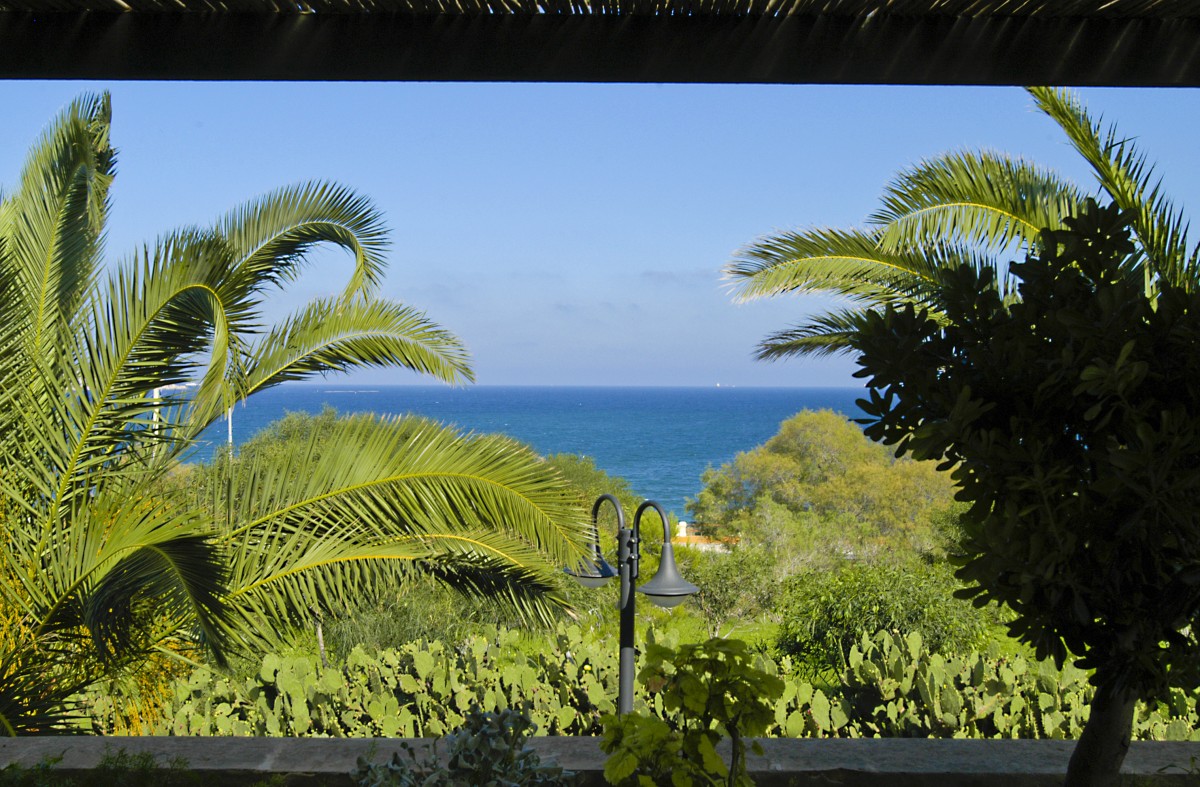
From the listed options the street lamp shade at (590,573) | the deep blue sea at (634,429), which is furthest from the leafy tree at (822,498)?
the street lamp shade at (590,573)

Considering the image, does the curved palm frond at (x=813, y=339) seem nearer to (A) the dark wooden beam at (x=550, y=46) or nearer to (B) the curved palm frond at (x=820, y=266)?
(B) the curved palm frond at (x=820, y=266)

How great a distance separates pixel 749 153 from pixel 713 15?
394ft

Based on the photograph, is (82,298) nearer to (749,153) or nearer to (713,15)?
(713,15)

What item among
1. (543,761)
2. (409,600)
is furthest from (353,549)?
(409,600)

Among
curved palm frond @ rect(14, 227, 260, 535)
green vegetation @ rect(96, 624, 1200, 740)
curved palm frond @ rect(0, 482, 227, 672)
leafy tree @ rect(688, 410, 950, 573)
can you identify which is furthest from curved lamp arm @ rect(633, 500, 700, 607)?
leafy tree @ rect(688, 410, 950, 573)

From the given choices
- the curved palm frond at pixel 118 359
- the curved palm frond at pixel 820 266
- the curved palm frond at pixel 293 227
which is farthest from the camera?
the curved palm frond at pixel 820 266

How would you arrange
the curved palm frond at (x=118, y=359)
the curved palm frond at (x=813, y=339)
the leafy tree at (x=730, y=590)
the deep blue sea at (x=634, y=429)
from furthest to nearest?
the deep blue sea at (x=634, y=429) < the leafy tree at (x=730, y=590) < the curved palm frond at (x=813, y=339) < the curved palm frond at (x=118, y=359)

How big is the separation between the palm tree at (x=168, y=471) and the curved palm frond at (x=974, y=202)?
3678 millimetres

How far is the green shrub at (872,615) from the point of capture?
1396 cm

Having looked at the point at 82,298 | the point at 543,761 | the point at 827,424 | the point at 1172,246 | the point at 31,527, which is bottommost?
the point at 543,761

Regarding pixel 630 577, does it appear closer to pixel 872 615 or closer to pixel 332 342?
pixel 332 342

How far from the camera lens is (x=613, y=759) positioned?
194 cm

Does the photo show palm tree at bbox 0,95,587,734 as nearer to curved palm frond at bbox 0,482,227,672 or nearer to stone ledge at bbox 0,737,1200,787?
curved palm frond at bbox 0,482,227,672

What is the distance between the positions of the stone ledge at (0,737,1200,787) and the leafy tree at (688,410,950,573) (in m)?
26.1
